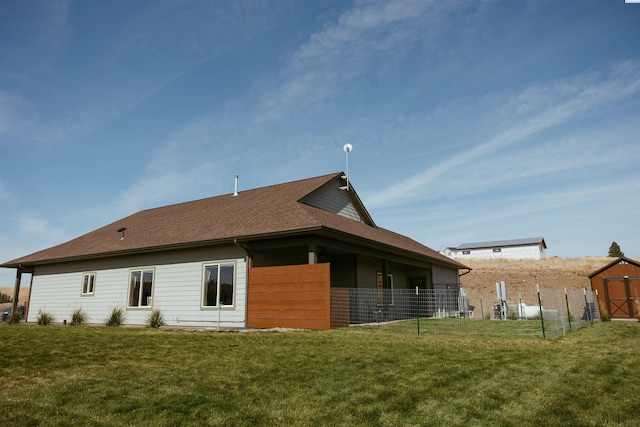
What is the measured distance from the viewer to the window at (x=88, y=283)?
769 inches

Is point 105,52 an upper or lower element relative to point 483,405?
upper

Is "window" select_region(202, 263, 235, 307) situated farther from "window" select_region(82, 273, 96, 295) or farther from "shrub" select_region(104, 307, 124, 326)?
"window" select_region(82, 273, 96, 295)

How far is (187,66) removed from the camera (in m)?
14.7

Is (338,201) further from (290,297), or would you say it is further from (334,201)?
(290,297)

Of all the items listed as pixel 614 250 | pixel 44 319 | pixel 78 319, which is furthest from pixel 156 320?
pixel 614 250

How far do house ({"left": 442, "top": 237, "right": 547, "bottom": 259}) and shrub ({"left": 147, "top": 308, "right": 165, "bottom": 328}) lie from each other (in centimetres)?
6159

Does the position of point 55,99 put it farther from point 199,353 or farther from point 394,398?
point 394,398

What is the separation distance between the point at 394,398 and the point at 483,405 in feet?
3.29

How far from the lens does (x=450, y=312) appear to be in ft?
84.9

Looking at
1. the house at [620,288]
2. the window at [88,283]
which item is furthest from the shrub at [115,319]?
the house at [620,288]

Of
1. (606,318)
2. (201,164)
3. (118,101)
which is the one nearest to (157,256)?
(201,164)

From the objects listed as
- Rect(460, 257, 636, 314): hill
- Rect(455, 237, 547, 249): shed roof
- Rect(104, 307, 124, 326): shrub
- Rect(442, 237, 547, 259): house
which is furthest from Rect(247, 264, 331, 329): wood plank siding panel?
Rect(455, 237, 547, 249): shed roof

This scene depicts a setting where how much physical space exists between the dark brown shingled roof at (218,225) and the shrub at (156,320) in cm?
252

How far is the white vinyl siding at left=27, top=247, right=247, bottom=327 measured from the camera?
1510 cm
